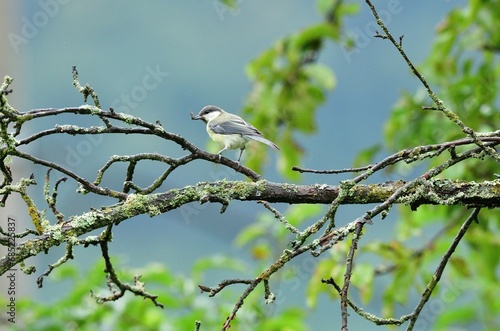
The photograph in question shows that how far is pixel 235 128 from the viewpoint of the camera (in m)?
3.55

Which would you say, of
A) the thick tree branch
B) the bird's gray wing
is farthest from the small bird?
the thick tree branch

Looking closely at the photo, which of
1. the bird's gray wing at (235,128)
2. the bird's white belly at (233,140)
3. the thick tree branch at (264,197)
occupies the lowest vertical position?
the thick tree branch at (264,197)

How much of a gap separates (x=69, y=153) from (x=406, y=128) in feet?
6.35

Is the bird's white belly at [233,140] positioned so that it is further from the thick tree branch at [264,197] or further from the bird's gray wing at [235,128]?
the thick tree branch at [264,197]

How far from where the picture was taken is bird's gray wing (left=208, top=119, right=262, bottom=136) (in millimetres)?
3529

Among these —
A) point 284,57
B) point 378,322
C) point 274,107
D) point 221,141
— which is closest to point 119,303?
point 221,141

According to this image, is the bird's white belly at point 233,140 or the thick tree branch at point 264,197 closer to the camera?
the thick tree branch at point 264,197

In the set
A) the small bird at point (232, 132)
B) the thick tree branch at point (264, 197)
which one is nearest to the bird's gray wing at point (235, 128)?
the small bird at point (232, 132)

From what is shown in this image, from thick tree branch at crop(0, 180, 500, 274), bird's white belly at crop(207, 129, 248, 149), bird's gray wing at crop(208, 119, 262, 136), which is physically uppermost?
bird's gray wing at crop(208, 119, 262, 136)

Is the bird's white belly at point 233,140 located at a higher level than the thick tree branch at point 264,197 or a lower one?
higher

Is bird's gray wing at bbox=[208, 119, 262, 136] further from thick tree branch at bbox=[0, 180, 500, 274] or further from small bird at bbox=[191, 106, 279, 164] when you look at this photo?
thick tree branch at bbox=[0, 180, 500, 274]

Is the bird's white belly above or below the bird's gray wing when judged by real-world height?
below

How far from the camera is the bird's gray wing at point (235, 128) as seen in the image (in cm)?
353

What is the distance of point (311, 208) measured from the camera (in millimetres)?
4078
